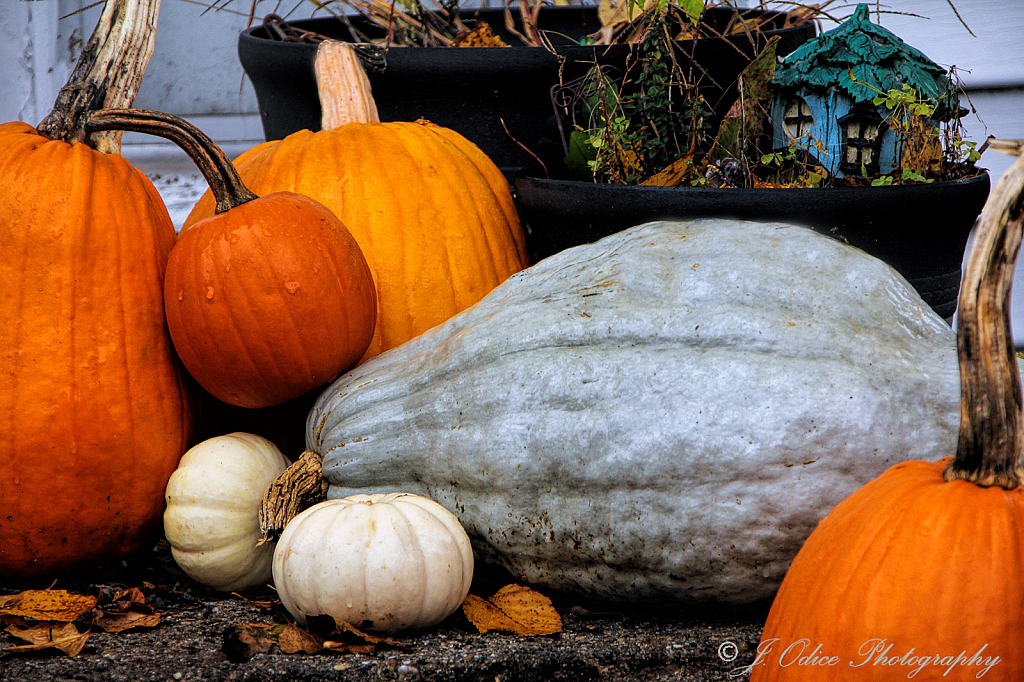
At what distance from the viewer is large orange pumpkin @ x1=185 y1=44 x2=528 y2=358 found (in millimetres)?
1965

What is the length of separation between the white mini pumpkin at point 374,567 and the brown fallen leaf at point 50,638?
1.05ft

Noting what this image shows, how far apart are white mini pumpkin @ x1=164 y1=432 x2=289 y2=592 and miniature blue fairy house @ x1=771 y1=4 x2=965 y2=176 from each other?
1462 millimetres

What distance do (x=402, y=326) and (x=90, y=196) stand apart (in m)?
0.70

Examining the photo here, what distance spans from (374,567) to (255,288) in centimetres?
58

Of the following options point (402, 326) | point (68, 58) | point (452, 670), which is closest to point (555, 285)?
point (402, 326)

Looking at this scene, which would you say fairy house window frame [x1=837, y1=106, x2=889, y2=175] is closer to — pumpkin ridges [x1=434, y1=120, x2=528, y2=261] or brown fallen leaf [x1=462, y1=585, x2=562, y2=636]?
pumpkin ridges [x1=434, y1=120, x2=528, y2=261]

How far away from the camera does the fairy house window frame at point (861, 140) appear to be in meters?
2.01

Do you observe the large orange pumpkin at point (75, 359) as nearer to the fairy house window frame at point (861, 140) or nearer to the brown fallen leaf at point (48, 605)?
the brown fallen leaf at point (48, 605)

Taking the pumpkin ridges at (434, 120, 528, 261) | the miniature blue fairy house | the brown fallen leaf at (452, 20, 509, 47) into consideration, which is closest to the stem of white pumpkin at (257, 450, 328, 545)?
the pumpkin ridges at (434, 120, 528, 261)

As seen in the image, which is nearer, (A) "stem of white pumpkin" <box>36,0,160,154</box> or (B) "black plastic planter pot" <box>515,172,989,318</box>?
(A) "stem of white pumpkin" <box>36,0,160,154</box>

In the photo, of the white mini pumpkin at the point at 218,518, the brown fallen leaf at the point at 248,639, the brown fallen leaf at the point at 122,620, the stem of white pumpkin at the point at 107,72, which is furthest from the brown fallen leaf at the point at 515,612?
the stem of white pumpkin at the point at 107,72

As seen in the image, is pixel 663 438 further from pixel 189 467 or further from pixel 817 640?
pixel 189 467

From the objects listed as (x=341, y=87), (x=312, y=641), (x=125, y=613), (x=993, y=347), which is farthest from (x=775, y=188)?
(x=125, y=613)

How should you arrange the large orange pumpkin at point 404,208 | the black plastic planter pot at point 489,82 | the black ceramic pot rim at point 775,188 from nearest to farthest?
1. the black ceramic pot rim at point 775,188
2. the large orange pumpkin at point 404,208
3. the black plastic planter pot at point 489,82
